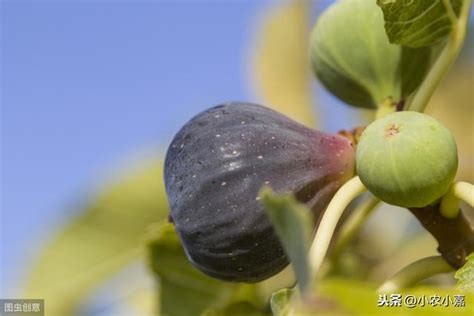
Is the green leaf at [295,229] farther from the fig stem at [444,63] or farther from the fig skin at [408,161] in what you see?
the fig stem at [444,63]

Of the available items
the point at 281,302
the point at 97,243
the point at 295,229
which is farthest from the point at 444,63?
the point at 97,243

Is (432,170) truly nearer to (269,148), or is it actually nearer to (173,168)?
(269,148)

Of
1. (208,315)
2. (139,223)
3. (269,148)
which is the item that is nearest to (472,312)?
(269,148)

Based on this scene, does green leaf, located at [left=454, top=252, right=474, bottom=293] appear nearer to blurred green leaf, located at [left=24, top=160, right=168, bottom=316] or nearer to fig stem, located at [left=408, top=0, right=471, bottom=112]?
fig stem, located at [left=408, top=0, right=471, bottom=112]

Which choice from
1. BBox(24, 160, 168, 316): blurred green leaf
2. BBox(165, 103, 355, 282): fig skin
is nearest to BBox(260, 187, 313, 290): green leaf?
BBox(165, 103, 355, 282): fig skin

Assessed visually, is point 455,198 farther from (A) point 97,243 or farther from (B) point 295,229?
(A) point 97,243

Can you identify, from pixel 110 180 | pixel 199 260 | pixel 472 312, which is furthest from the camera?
pixel 110 180

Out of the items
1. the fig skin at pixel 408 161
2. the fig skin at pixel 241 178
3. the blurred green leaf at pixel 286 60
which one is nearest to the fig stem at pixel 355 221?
the fig skin at pixel 241 178
